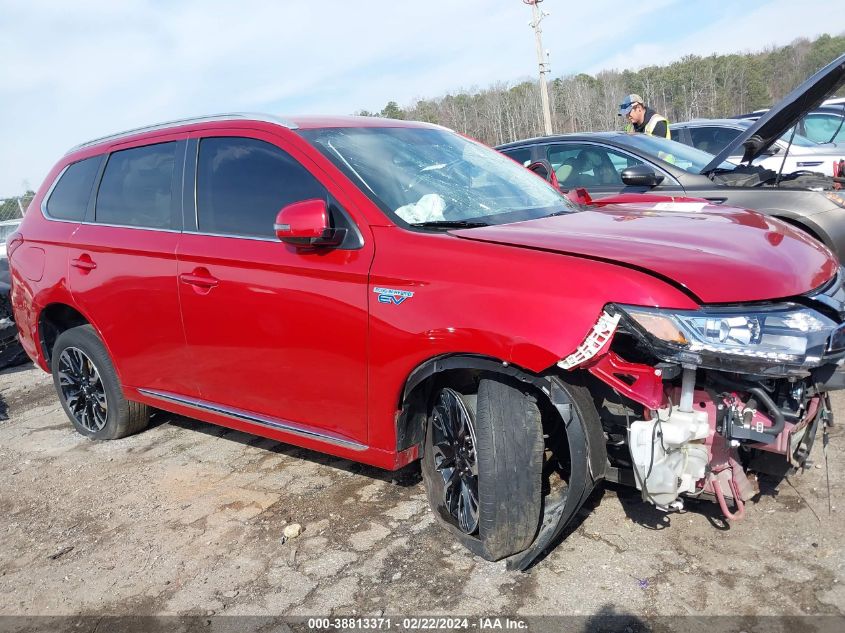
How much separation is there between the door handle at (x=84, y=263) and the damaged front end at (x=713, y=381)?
10.1ft

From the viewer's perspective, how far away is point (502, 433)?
2.69 meters

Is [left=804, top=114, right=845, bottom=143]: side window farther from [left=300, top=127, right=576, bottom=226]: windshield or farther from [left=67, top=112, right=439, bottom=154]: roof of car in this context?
[left=67, top=112, right=439, bottom=154]: roof of car

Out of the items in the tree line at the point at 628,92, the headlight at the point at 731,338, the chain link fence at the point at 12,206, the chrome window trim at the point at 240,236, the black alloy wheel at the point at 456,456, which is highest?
the tree line at the point at 628,92

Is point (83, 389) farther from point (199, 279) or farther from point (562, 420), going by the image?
point (562, 420)

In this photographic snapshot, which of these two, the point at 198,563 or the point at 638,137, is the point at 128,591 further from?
the point at 638,137

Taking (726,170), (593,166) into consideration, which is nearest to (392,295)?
(726,170)

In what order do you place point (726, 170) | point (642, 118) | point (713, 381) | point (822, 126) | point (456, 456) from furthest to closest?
point (822, 126) → point (642, 118) → point (726, 170) → point (456, 456) → point (713, 381)

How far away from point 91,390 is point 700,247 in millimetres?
3960

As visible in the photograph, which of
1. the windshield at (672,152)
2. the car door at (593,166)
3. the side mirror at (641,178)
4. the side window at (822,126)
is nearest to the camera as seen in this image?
the side mirror at (641,178)

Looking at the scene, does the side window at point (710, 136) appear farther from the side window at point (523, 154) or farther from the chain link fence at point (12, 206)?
the chain link fence at point (12, 206)

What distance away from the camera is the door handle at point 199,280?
3.54 m

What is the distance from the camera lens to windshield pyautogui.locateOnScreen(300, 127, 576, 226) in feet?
10.4

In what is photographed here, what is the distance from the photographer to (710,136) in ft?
33.0

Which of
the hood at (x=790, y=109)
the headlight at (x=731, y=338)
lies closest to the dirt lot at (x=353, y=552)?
the headlight at (x=731, y=338)
